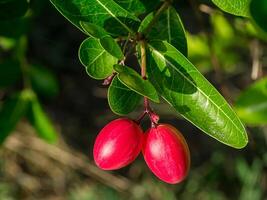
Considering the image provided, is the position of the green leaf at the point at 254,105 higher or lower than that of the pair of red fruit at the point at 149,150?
lower

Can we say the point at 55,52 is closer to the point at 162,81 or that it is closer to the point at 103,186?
the point at 103,186

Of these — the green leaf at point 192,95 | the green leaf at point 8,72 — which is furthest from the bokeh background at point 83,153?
the green leaf at point 192,95

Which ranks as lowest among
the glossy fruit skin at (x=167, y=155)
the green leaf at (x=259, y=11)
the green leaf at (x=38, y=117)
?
the green leaf at (x=38, y=117)

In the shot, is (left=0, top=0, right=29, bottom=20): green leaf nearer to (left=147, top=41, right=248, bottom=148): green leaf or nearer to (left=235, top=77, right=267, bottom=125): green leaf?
(left=147, top=41, right=248, bottom=148): green leaf

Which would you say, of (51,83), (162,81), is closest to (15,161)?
(51,83)

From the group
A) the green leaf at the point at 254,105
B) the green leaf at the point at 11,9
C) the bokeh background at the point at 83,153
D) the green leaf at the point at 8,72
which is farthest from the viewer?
the bokeh background at the point at 83,153

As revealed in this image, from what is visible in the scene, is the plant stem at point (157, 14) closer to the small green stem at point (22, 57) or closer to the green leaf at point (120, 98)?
the green leaf at point (120, 98)

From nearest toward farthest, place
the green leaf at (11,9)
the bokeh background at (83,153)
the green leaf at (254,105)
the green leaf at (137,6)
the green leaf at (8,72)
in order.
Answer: the green leaf at (137,6), the green leaf at (11,9), the green leaf at (254,105), the green leaf at (8,72), the bokeh background at (83,153)

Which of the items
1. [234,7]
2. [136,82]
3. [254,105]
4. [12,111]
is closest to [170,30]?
[234,7]

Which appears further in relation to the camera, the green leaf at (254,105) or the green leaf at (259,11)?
the green leaf at (254,105)
